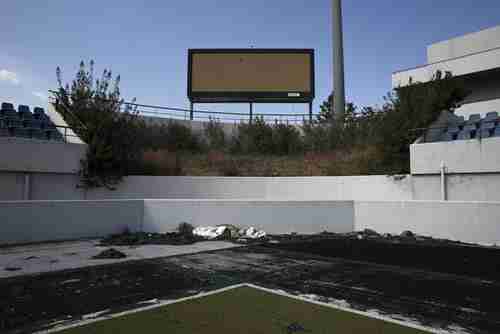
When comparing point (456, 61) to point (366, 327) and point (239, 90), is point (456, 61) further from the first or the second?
point (366, 327)

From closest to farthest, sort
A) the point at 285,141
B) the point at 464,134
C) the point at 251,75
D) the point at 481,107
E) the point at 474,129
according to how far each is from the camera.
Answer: the point at 474,129, the point at 464,134, the point at 481,107, the point at 285,141, the point at 251,75

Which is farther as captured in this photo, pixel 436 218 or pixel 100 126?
pixel 100 126

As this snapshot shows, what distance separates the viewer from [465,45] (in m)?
27.3

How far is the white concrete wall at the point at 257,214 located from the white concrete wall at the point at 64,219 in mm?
773

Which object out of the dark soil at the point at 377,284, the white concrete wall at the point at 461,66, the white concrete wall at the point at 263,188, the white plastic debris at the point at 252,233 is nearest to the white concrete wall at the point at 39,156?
the white concrete wall at the point at 263,188

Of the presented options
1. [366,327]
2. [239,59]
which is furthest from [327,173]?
[366,327]

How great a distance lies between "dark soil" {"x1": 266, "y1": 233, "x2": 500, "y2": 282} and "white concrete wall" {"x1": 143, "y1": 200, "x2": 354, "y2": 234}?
0.84 m

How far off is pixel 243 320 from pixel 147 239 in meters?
7.88

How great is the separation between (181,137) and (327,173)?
31.4ft

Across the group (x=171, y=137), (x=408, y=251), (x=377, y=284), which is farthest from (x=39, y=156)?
(x=408, y=251)

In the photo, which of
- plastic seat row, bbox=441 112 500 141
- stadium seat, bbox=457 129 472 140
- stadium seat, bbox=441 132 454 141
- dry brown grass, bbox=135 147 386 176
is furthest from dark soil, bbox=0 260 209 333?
stadium seat, bbox=441 132 454 141

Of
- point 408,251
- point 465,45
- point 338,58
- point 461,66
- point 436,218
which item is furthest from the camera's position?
point 338,58

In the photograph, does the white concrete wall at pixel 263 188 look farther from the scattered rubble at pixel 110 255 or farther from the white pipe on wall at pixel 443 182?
the scattered rubble at pixel 110 255

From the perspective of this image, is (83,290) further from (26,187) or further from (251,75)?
(251,75)
